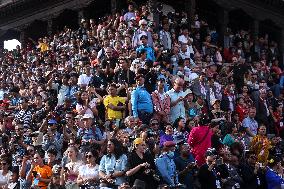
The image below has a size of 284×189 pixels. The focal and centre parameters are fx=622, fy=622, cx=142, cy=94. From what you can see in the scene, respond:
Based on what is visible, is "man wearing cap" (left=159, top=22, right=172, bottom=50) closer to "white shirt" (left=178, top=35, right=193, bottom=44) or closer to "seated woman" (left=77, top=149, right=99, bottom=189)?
"white shirt" (left=178, top=35, right=193, bottom=44)

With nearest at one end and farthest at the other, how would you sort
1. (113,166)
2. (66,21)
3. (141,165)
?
(141,165) → (113,166) → (66,21)

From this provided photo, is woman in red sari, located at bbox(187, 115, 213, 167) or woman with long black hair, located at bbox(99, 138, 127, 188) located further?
woman in red sari, located at bbox(187, 115, 213, 167)

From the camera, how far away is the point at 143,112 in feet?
46.8

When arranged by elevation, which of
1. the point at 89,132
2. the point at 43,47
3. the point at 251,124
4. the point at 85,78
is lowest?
the point at 89,132

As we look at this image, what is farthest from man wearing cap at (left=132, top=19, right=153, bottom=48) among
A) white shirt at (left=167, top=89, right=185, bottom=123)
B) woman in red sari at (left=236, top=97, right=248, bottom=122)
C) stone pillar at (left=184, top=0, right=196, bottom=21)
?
stone pillar at (left=184, top=0, right=196, bottom=21)

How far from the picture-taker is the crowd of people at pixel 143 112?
1187 centimetres

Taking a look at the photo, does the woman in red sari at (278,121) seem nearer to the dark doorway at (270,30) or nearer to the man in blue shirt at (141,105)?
the man in blue shirt at (141,105)

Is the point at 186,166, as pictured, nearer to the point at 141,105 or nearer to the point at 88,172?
the point at 88,172

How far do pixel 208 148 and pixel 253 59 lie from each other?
11.6 metres

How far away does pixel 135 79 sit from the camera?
15461 millimetres

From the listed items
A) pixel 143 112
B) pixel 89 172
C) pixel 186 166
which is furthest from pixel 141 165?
pixel 143 112

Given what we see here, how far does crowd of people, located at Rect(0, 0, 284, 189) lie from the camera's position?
1187cm

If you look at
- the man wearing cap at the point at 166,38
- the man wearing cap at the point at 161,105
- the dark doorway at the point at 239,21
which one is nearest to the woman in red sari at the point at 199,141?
the man wearing cap at the point at 161,105

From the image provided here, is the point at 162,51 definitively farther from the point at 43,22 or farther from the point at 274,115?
the point at 43,22
